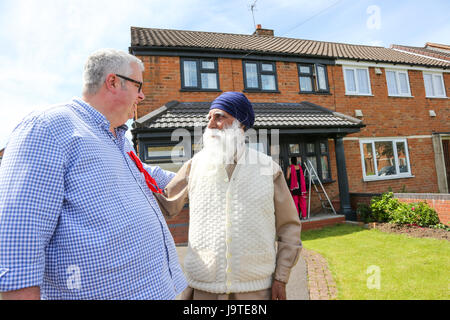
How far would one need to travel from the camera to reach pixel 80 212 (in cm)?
121

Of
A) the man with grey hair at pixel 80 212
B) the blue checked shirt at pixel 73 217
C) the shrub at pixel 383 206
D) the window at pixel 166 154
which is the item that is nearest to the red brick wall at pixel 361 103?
the window at pixel 166 154

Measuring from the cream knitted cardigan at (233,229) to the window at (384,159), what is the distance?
10932 mm

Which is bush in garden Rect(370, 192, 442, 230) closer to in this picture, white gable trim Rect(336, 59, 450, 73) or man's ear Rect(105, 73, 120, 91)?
white gable trim Rect(336, 59, 450, 73)

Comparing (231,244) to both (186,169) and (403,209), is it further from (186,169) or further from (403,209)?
(403,209)

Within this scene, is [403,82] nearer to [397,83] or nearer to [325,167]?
[397,83]

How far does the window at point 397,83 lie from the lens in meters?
12.7

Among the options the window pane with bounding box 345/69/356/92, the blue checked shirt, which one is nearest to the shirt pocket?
the blue checked shirt

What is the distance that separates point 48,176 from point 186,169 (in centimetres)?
111

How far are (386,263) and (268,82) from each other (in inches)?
307

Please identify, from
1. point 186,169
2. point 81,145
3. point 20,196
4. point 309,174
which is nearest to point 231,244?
point 186,169

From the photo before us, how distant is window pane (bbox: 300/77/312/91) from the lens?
11.3m

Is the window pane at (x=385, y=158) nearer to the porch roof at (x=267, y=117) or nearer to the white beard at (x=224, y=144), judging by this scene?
the porch roof at (x=267, y=117)

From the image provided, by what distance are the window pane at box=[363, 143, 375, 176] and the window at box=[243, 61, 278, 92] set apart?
472 centimetres

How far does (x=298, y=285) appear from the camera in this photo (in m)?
4.23
